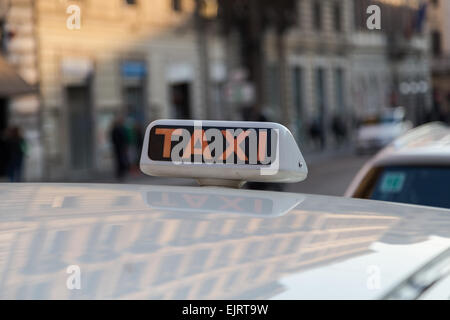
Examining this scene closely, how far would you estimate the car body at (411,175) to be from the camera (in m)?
5.04

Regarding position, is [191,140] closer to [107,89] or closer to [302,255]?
[302,255]

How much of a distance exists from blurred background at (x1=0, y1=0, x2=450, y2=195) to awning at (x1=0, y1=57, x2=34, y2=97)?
0.04 metres

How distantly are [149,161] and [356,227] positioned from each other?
672mm

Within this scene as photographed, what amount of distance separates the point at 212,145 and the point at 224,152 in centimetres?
4

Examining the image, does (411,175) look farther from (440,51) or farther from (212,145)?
(440,51)

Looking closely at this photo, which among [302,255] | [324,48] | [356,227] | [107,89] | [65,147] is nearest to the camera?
[302,255]

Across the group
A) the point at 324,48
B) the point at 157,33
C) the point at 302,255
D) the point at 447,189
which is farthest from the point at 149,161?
the point at 324,48

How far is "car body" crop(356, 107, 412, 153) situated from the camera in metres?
36.8

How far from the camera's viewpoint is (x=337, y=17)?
160 feet

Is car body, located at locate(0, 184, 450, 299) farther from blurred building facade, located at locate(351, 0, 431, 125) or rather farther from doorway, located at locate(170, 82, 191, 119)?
blurred building facade, located at locate(351, 0, 431, 125)

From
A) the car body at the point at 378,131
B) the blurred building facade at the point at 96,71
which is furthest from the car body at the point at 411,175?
the car body at the point at 378,131

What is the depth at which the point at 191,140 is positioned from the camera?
8.10 ft

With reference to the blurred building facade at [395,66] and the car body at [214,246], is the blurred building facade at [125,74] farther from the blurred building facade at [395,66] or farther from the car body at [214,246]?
the car body at [214,246]

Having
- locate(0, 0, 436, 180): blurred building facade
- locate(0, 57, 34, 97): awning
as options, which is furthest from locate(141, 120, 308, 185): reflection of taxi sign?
locate(0, 57, 34, 97): awning
